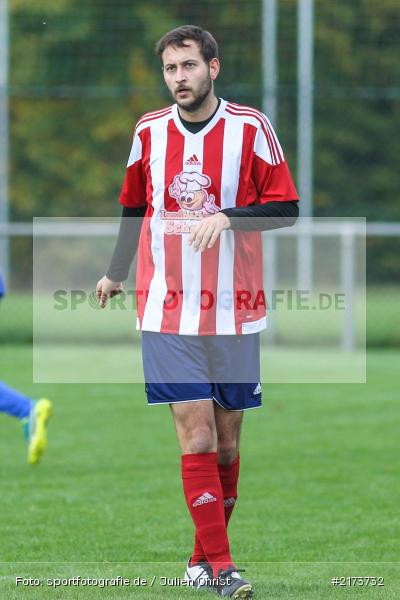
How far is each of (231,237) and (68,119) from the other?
20.8m

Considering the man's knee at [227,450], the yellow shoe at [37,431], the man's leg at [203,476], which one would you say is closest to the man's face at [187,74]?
the man's leg at [203,476]

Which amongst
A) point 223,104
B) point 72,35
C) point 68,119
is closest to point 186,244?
point 223,104

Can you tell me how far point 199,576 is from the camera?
170 inches

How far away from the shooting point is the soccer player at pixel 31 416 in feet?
23.0

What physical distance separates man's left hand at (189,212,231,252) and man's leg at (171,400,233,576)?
0.58 metres

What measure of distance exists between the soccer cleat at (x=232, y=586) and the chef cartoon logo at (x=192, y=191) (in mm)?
1273

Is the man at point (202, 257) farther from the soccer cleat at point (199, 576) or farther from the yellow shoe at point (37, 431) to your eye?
the yellow shoe at point (37, 431)

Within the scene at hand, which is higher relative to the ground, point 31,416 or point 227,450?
point 227,450

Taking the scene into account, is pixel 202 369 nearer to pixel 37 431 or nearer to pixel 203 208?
pixel 203 208

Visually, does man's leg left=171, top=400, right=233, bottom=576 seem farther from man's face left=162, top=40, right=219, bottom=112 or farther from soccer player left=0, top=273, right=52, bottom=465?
soccer player left=0, top=273, right=52, bottom=465

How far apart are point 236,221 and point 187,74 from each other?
22.0 inches

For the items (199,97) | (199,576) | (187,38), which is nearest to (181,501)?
(199,576)

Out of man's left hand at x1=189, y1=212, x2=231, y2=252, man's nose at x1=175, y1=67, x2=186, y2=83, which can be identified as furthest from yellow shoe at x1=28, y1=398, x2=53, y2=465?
man's nose at x1=175, y1=67, x2=186, y2=83

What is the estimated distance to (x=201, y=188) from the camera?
4.36 metres
